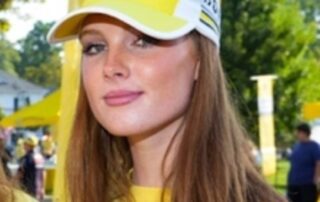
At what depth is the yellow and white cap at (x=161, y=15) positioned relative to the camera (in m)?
1.61

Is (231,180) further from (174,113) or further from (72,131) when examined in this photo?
(72,131)

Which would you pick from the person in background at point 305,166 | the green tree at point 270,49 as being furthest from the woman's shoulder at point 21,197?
the green tree at point 270,49

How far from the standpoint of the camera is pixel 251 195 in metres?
1.71

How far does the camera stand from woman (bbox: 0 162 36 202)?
215 cm

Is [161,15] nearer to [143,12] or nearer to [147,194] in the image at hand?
[143,12]

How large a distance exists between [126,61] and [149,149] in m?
0.24

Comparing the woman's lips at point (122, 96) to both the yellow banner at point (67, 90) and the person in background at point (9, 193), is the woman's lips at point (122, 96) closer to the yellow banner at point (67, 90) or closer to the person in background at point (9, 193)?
the person in background at point (9, 193)

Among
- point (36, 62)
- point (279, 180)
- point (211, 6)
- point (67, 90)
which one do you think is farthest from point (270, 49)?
point (36, 62)

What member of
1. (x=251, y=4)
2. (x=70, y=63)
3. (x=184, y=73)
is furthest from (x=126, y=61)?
(x=251, y=4)

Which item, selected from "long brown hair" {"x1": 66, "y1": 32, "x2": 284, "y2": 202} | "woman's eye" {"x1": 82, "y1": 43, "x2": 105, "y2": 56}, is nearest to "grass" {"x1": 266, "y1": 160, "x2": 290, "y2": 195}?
"long brown hair" {"x1": 66, "y1": 32, "x2": 284, "y2": 202}

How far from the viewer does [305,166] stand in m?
9.53

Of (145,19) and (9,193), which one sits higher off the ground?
(145,19)

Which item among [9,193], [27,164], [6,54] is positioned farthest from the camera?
[6,54]

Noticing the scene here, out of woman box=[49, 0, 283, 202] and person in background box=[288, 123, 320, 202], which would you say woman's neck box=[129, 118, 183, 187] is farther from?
Answer: person in background box=[288, 123, 320, 202]
